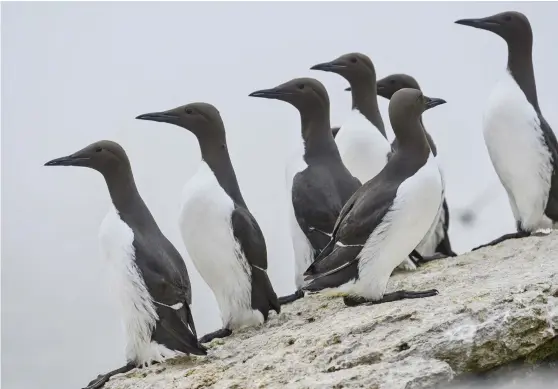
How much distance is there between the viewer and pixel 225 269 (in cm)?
485

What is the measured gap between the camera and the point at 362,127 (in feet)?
19.8

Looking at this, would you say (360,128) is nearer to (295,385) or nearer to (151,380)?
(151,380)

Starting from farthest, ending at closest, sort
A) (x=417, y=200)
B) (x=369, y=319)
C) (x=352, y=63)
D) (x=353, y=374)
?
(x=352, y=63) < (x=417, y=200) < (x=369, y=319) < (x=353, y=374)

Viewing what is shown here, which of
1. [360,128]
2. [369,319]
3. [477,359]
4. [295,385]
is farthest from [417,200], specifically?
[360,128]

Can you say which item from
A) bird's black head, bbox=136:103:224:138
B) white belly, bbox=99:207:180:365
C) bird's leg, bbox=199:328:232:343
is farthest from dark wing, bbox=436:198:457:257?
white belly, bbox=99:207:180:365

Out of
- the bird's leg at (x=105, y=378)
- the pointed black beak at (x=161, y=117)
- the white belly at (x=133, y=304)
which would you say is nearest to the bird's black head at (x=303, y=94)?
the pointed black beak at (x=161, y=117)

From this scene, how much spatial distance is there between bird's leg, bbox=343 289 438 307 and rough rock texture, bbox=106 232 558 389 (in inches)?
3.8

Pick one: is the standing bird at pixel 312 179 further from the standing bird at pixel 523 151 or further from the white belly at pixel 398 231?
the standing bird at pixel 523 151

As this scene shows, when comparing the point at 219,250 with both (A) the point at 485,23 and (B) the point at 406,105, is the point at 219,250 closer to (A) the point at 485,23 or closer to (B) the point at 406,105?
(B) the point at 406,105

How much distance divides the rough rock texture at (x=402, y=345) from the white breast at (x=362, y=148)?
67.7 inches

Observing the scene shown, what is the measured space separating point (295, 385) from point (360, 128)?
2.99 metres

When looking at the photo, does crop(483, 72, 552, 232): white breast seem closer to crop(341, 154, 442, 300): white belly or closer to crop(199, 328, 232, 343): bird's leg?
crop(341, 154, 442, 300): white belly

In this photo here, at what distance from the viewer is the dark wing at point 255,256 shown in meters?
4.82

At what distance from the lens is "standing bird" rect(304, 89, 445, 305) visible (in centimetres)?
428
